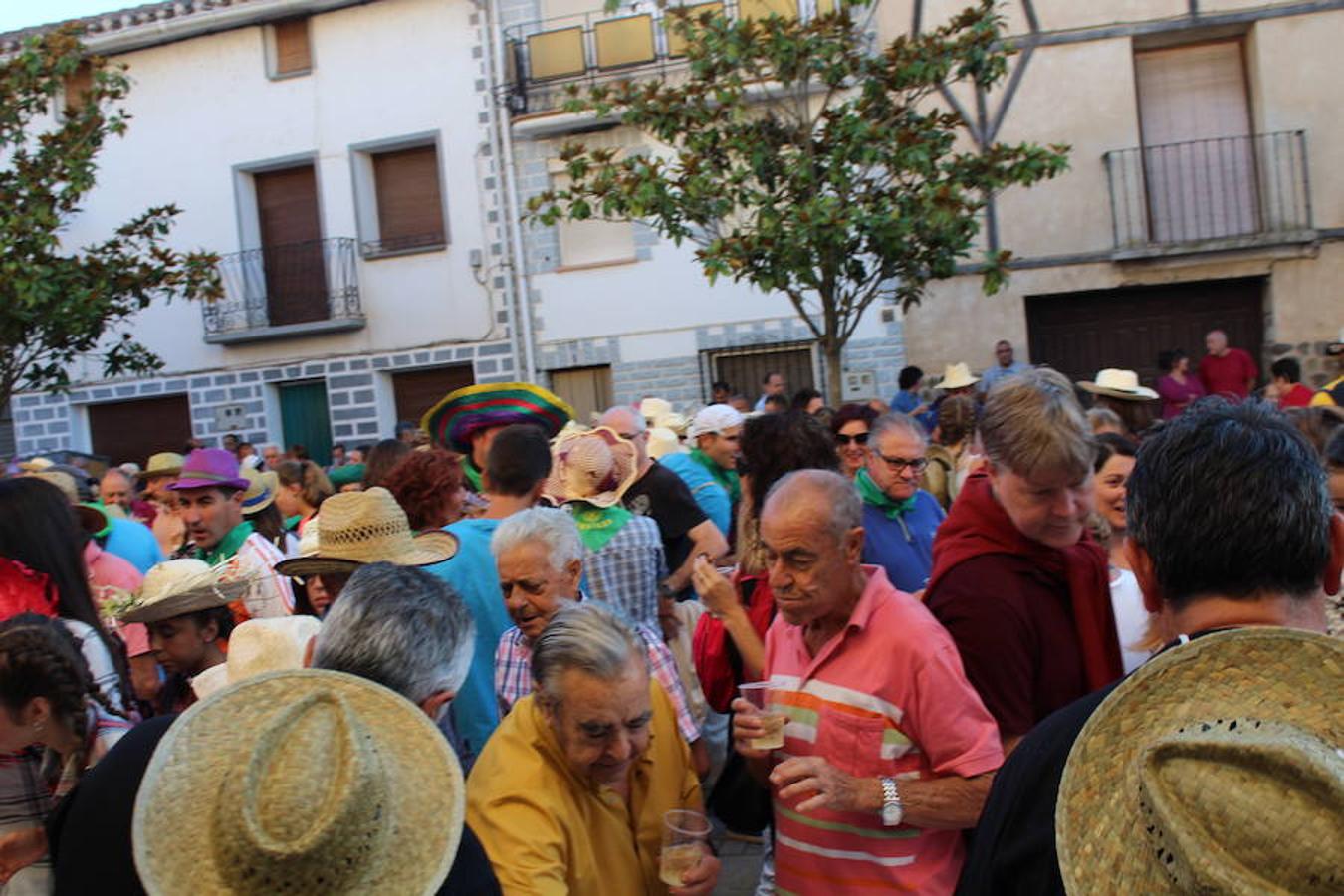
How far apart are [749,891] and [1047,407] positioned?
2.95 metres

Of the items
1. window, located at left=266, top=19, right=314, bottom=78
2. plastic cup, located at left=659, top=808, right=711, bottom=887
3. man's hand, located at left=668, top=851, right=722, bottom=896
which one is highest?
window, located at left=266, top=19, right=314, bottom=78

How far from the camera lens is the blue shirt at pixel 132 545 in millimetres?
5762

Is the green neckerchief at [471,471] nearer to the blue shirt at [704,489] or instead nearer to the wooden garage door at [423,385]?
the blue shirt at [704,489]

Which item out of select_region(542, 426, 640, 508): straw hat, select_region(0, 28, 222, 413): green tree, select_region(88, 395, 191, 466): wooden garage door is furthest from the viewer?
select_region(88, 395, 191, 466): wooden garage door

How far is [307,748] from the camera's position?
1881 mm

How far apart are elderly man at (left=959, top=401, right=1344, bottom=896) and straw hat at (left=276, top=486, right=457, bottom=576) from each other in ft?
8.30

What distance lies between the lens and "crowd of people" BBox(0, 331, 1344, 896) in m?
1.47

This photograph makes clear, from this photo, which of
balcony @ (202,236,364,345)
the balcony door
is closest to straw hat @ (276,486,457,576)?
the balcony door

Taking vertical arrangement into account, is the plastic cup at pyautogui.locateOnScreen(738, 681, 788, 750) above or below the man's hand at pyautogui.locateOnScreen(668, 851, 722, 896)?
above

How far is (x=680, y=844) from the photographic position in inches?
109

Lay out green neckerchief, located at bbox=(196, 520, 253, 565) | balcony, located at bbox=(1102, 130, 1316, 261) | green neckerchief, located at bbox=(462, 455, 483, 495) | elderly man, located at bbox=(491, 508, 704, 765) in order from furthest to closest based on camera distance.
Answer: balcony, located at bbox=(1102, 130, 1316, 261) → green neckerchief, located at bbox=(462, 455, 483, 495) → green neckerchief, located at bbox=(196, 520, 253, 565) → elderly man, located at bbox=(491, 508, 704, 765)

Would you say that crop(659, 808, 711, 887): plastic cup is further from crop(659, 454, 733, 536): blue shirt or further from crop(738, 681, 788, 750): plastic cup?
crop(659, 454, 733, 536): blue shirt

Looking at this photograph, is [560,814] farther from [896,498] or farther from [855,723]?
[896,498]

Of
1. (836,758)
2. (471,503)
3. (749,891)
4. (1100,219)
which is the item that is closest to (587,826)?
(836,758)
